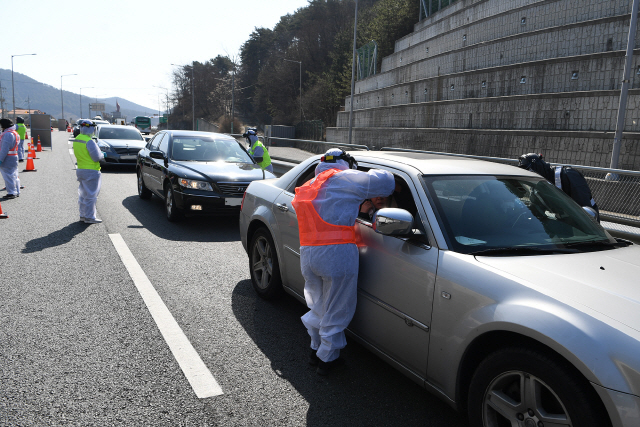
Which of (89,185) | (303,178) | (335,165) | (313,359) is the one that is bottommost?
(313,359)

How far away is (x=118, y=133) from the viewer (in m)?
19.9

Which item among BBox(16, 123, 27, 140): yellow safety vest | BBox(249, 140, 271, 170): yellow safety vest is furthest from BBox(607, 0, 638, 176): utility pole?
BBox(16, 123, 27, 140): yellow safety vest

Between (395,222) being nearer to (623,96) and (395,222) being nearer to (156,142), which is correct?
(156,142)

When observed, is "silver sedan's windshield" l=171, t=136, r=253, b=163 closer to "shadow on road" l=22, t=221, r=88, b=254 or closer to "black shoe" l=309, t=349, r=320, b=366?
"shadow on road" l=22, t=221, r=88, b=254

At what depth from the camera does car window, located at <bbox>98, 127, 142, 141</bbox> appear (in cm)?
1966

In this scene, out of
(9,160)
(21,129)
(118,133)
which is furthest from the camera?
(21,129)

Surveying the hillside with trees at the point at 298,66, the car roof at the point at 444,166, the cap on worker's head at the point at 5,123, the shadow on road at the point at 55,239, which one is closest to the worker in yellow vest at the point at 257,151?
the shadow on road at the point at 55,239

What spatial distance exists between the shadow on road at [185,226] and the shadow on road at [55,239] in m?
0.90

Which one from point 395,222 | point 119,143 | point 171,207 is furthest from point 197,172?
point 119,143

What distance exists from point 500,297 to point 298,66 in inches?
2889

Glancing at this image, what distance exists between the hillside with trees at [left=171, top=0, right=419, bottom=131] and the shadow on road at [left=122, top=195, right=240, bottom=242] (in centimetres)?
3614

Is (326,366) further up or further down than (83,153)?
further down

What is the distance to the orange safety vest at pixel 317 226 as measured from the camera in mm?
3486

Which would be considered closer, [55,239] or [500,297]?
[500,297]
